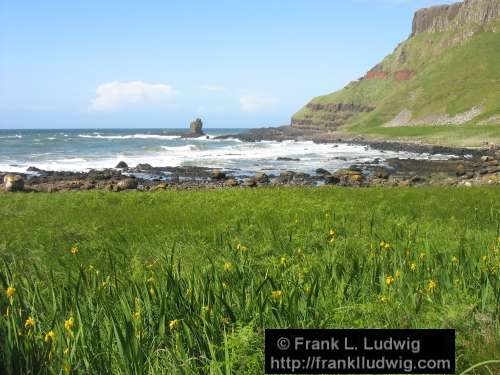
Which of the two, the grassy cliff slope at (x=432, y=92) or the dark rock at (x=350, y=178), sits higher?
the grassy cliff slope at (x=432, y=92)

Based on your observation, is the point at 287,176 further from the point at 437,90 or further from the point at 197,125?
the point at 197,125

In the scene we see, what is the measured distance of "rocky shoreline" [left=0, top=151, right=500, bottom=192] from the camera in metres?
30.6

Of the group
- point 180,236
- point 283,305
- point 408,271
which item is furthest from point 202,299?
point 180,236

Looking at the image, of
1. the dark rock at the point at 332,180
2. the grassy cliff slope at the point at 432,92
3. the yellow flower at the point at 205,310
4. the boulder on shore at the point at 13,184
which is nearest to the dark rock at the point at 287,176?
the dark rock at the point at 332,180

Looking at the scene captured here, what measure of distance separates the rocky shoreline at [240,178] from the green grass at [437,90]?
24702 mm

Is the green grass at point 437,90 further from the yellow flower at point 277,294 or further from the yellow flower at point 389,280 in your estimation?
the yellow flower at point 277,294

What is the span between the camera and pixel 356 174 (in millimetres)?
36281

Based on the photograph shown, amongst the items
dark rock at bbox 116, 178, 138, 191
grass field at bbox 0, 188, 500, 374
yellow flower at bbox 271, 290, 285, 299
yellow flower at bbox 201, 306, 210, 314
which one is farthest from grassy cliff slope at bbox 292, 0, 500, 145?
yellow flower at bbox 201, 306, 210, 314

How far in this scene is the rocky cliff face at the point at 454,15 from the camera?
154 metres

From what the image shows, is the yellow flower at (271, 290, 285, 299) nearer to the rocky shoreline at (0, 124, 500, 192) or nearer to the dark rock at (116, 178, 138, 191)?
the rocky shoreline at (0, 124, 500, 192)

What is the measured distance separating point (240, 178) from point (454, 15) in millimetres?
157138

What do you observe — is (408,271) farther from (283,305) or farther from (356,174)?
(356,174)

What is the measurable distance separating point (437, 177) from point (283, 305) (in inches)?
1333

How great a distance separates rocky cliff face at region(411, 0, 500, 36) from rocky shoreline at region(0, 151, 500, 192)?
129295mm
